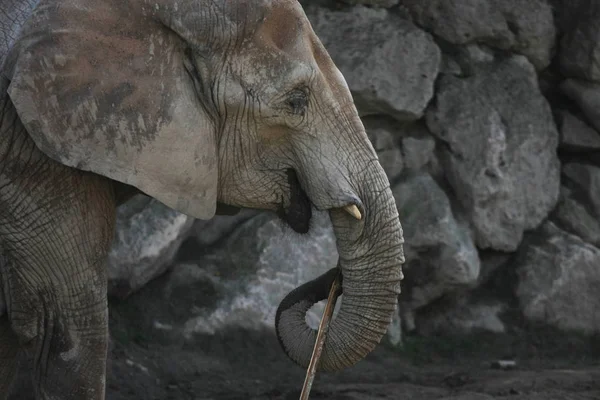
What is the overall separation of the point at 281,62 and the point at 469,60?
2.82 m

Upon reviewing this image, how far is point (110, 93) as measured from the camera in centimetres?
337

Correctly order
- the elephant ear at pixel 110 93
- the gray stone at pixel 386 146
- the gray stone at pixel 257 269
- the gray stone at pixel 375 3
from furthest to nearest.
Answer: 1. the gray stone at pixel 386 146
2. the gray stone at pixel 375 3
3. the gray stone at pixel 257 269
4. the elephant ear at pixel 110 93

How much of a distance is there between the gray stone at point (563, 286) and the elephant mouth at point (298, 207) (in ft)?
8.83

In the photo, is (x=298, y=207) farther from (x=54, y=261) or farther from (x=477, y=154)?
(x=477, y=154)

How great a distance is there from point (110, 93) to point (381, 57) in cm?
263

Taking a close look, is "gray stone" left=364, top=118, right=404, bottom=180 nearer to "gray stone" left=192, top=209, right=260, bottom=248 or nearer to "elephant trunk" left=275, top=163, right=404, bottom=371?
"gray stone" left=192, top=209, right=260, bottom=248

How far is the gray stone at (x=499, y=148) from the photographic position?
6.04 meters

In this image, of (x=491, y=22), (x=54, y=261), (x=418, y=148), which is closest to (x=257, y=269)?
(x=418, y=148)

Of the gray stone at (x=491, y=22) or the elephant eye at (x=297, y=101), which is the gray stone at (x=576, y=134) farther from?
the elephant eye at (x=297, y=101)

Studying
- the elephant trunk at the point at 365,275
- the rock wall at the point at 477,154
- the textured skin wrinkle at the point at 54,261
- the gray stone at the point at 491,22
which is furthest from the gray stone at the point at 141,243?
the elephant trunk at the point at 365,275

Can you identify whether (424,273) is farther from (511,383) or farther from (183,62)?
(183,62)

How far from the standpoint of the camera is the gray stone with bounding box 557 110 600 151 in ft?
20.6

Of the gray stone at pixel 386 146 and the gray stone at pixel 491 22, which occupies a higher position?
the gray stone at pixel 491 22

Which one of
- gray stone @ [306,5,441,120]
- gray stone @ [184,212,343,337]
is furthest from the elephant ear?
gray stone @ [306,5,441,120]
